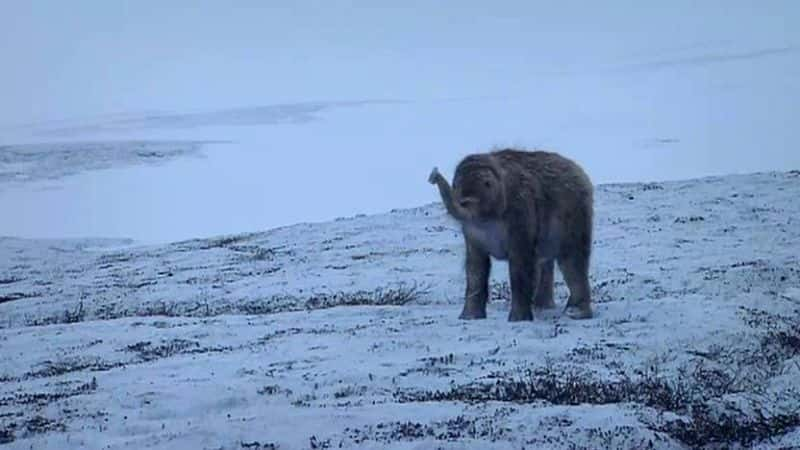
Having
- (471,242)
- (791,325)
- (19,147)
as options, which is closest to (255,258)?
(471,242)

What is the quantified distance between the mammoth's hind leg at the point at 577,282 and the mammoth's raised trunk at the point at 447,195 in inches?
76.5

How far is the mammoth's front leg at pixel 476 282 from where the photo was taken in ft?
56.1

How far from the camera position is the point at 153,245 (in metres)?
42.6

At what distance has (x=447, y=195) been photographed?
53.2 ft

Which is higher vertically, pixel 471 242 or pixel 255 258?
pixel 471 242

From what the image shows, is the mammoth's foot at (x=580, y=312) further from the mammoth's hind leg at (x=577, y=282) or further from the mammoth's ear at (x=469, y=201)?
the mammoth's ear at (x=469, y=201)

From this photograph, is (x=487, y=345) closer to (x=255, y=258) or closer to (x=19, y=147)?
(x=255, y=258)

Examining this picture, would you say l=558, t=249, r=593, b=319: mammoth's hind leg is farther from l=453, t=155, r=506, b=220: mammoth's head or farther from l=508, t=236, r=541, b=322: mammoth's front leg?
l=453, t=155, r=506, b=220: mammoth's head

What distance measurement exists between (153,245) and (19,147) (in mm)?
22033

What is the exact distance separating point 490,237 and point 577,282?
5.07 ft

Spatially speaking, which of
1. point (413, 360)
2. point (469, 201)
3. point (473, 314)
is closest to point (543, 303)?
point (473, 314)

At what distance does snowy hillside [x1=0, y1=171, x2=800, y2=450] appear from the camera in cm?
1123

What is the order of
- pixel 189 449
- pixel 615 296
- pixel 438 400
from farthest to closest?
pixel 615 296, pixel 438 400, pixel 189 449

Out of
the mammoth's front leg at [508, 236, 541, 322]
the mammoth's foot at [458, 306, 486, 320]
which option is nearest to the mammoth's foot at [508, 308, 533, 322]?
the mammoth's front leg at [508, 236, 541, 322]
